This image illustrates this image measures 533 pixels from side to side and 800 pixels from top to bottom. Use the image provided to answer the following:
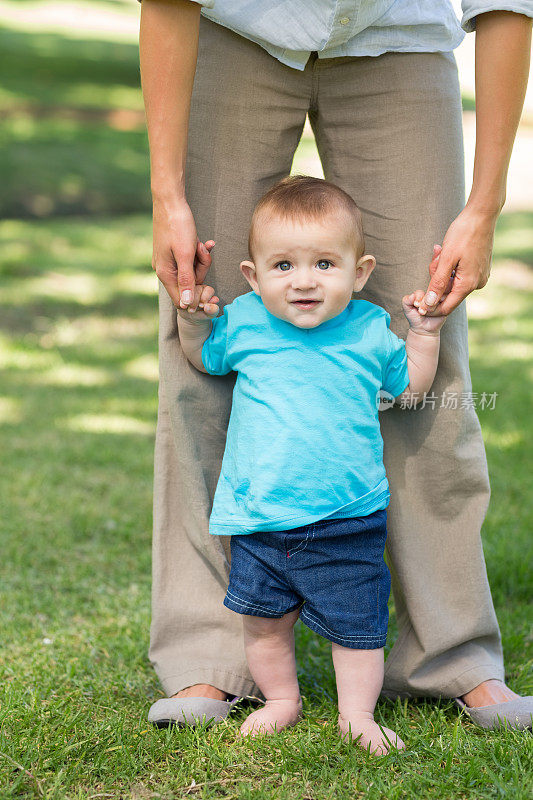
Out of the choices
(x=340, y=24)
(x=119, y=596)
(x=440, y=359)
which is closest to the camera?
(x=340, y=24)

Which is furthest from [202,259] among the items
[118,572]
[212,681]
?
[118,572]

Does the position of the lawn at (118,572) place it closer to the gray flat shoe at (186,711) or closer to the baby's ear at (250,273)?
A: the gray flat shoe at (186,711)

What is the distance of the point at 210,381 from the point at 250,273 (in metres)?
0.29

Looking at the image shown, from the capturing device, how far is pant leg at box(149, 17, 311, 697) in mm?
2182

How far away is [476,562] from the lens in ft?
7.66

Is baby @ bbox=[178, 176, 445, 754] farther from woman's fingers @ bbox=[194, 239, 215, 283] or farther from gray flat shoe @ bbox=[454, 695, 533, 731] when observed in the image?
gray flat shoe @ bbox=[454, 695, 533, 731]

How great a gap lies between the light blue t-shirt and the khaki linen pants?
0.17 m

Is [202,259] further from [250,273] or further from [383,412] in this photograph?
[383,412]

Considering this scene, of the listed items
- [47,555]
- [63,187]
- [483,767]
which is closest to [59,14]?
[63,187]

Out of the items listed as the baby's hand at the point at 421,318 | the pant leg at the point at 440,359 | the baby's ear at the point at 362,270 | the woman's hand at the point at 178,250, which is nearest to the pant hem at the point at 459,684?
the pant leg at the point at 440,359

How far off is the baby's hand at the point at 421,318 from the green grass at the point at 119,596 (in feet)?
2.90

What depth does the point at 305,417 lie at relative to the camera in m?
2.06

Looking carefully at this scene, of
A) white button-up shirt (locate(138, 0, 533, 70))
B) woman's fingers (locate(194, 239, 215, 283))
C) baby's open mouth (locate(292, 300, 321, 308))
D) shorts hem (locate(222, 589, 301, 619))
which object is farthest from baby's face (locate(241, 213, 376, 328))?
shorts hem (locate(222, 589, 301, 619))

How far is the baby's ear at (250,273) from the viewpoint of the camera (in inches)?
84.7
